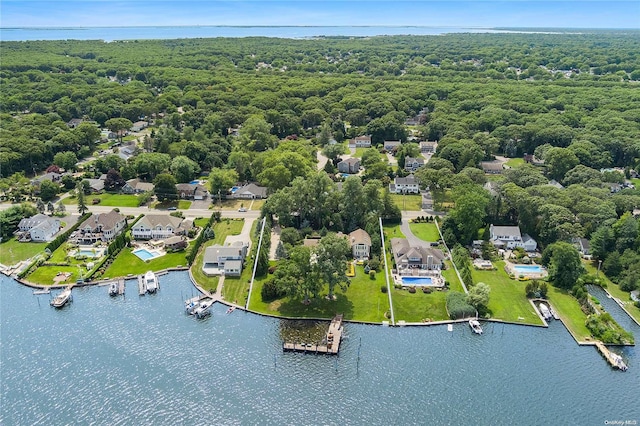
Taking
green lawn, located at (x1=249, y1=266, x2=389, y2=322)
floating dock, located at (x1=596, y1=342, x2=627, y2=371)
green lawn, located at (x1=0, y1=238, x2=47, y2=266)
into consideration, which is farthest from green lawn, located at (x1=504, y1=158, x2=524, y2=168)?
green lawn, located at (x1=0, y1=238, x2=47, y2=266)

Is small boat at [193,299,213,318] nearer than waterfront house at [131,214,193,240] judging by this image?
Yes

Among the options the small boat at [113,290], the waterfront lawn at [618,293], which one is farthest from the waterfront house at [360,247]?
the small boat at [113,290]

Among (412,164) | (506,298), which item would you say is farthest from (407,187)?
(506,298)

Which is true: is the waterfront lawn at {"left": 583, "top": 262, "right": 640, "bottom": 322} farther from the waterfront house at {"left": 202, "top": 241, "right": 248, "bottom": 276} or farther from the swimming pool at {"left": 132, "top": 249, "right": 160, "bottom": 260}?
the swimming pool at {"left": 132, "top": 249, "right": 160, "bottom": 260}

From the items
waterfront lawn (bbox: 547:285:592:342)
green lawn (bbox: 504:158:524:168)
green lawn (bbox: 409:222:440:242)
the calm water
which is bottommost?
the calm water

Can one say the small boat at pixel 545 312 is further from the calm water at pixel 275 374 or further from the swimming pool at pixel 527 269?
the swimming pool at pixel 527 269

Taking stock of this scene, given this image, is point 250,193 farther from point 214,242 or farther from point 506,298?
point 506,298
